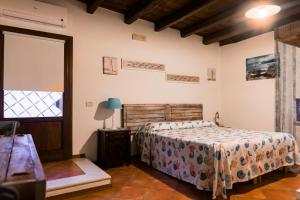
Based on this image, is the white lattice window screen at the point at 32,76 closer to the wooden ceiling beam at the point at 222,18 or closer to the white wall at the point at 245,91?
the wooden ceiling beam at the point at 222,18

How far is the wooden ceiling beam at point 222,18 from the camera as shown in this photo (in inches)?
142

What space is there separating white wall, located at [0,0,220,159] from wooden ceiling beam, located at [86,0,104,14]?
0.10m

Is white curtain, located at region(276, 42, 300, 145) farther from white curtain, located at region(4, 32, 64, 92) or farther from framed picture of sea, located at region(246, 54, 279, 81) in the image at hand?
white curtain, located at region(4, 32, 64, 92)

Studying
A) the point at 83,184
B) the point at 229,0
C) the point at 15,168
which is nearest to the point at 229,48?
the point at 229,0

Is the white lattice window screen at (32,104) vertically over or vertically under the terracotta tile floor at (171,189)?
over

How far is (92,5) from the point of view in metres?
3.64

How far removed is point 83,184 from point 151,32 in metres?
3.34

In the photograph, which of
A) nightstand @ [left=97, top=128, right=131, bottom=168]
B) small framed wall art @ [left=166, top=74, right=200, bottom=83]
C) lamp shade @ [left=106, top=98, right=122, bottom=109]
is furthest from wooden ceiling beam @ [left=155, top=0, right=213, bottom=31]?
nightstand @ [left=97, top=128, right=131, bottom=168]

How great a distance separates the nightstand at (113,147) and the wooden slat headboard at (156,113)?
1.44ft

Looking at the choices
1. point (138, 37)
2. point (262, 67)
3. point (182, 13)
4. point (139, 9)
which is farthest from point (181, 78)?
point (139, 9)

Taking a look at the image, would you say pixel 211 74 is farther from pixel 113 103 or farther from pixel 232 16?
pixel 113 103

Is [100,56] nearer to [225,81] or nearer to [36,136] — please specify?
[36,136]

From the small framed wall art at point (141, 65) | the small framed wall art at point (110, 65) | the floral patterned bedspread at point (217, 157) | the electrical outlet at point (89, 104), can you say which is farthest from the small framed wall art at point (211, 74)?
the electrical outlet at point (89, 104)

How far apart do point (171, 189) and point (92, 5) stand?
320cm
